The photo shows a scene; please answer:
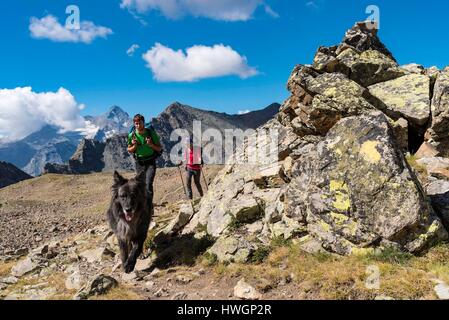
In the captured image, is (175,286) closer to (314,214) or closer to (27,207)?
(314,214)

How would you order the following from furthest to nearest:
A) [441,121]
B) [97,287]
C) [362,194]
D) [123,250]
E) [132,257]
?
1. [441,121]
2. [123,250]
3. [132,257]
4. [362,194]
5. [97,287]

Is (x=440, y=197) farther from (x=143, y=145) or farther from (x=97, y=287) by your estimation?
(x=97, y=287)

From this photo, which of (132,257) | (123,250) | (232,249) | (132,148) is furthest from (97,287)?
(132,148)

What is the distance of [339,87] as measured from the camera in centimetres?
1488

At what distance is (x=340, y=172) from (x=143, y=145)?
21.2ft

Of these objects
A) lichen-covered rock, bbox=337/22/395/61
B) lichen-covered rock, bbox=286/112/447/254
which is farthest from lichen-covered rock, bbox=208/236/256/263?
lichen-covered rock, bbox=337/22/395/61

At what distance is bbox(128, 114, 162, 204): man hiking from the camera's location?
1280 cm

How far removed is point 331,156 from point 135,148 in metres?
6.36

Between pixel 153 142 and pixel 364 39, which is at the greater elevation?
pixel 364 39

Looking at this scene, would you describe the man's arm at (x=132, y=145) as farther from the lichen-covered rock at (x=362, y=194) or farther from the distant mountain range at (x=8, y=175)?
the distant mountain range at (x=8, y=175)

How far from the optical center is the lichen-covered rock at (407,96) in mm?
15258

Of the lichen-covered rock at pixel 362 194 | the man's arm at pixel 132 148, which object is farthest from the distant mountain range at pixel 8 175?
the lichen-covered rock at pixel 362 194

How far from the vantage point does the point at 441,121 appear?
14570mm

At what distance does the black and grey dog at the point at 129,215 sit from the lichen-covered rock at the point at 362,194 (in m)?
4.34
